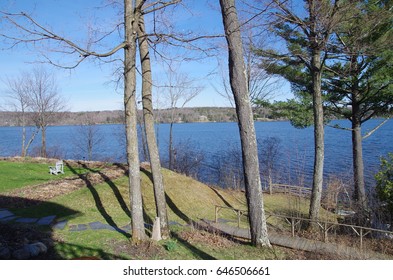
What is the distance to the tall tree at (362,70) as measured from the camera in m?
9.07

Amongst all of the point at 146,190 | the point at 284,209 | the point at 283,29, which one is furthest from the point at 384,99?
the point at 146,190

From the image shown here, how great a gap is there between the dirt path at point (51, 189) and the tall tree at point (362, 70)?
8877 millimetres

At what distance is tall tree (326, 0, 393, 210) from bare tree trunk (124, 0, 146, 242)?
5.91 meters

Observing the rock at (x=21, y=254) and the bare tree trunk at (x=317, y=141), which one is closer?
the rock at (x=21, y=254)

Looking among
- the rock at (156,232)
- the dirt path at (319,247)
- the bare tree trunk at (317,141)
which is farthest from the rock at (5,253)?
the bare tree trunk at (317,141)

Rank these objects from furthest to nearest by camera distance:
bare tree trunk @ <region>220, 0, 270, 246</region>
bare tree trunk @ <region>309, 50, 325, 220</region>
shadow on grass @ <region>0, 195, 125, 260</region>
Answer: bare tree trunk @ <region>309, 50, 325, 220</region> → bare tree trunk @ <region>220, 0, 270, 246</region> → shadow on grass @ <region>0, 195, 125, 260</region>

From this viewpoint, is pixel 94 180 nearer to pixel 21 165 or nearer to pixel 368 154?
pixel 21 165

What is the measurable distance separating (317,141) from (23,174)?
10.8 m

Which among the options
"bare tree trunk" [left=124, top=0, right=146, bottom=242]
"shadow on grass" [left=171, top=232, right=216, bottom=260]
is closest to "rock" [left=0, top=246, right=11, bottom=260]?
"bare tree trunk" [left=124, top=0, right=146, bottom=242]

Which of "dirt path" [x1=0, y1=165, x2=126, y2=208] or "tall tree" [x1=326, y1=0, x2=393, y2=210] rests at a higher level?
"tall tree" [x1=326, y1=0, x2=393, y2=210]

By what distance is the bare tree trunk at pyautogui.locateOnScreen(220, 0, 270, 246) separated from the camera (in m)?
5.88

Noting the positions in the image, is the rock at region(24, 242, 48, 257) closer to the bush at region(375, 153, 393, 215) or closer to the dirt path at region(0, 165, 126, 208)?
the dirt path at region(0, 165, 126, 208)

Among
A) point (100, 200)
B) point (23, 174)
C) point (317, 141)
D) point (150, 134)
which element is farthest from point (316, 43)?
point (23, 174)

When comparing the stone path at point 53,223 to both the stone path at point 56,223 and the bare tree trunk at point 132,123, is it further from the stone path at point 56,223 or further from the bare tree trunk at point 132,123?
the bare tree trunk at point 132,123
